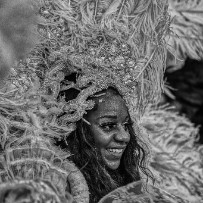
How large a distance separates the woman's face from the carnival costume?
1.9 inches

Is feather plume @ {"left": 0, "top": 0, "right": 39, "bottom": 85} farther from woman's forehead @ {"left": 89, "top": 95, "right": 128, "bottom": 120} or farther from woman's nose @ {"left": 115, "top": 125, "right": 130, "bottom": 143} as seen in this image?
woman's nose @ {"left": 115, "top": 125, "right": 130, "bottom": 143}

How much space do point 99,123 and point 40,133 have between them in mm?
254

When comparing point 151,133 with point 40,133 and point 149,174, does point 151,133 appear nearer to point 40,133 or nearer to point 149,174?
point 149,174

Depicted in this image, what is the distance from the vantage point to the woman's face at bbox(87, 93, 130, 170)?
2391mm

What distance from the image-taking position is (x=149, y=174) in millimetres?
2719

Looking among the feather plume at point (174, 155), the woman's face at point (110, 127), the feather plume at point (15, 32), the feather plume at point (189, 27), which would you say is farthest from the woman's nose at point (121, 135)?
the feather plume at point (189, 27)

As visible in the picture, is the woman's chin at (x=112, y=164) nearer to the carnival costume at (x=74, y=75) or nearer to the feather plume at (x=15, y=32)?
the carnival costume at (x=74, y=75)

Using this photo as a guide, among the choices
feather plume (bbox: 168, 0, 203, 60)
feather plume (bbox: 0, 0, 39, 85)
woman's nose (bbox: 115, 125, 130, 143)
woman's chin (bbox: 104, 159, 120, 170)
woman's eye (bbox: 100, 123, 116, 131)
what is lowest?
woman's chin (bbox: 104, 159, 120, 170)

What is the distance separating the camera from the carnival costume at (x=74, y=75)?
2168 millimetres

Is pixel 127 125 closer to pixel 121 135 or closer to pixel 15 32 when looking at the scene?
pixel 121 135

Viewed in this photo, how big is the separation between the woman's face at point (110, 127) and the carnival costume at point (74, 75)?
1.9 inches

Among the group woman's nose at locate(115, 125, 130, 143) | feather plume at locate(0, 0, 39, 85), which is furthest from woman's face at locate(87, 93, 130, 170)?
feather plume at locate(0, 0, 39, 85)

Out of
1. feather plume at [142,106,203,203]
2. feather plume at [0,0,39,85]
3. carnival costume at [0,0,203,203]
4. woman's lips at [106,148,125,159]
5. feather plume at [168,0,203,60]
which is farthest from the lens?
feather plume at [168,0,203,60]

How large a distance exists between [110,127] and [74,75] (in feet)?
0.81
